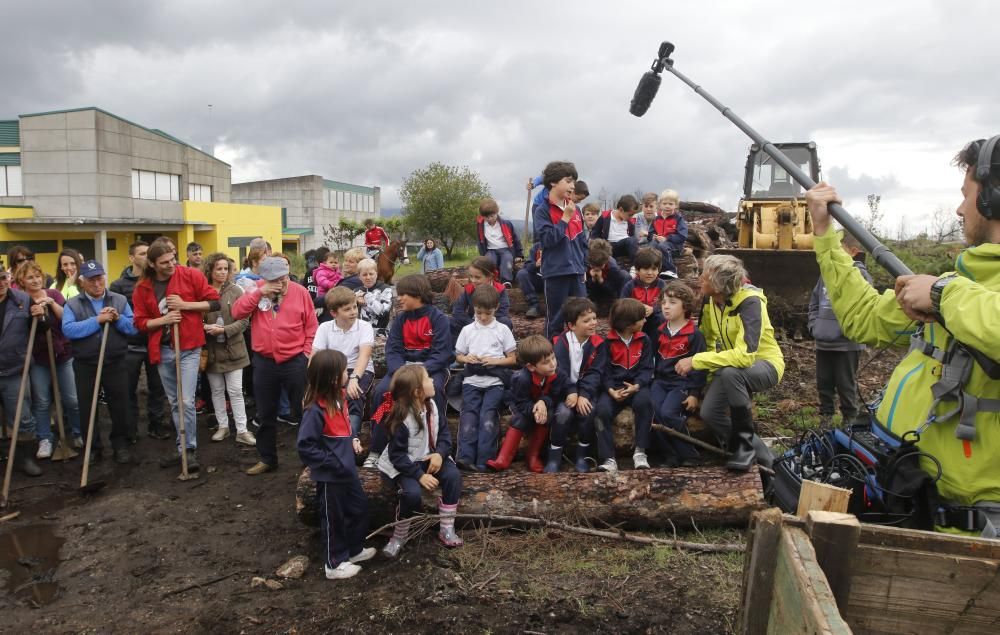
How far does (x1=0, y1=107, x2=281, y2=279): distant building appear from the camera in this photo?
22.1 metres

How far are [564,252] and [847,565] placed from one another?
16.8 feet

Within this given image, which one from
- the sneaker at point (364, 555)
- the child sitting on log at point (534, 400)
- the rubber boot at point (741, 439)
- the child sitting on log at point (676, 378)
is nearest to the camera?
the sneaker at point (364, 555)

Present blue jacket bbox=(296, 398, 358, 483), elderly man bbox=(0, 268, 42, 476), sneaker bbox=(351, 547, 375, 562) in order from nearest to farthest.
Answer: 1. blue jacket bbox=(296, 398, 358, 483)
2. sneaker bbox=(351, 547, 375, 562)
3. elderly man bbox=(0, 268, 42, 476)

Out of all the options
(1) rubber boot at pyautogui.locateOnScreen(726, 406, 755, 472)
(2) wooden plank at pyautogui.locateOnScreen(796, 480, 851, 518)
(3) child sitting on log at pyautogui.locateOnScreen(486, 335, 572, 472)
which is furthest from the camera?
(3) child sitting on log at pyautogui.locateOnScreen(486, 335, 572, 472)

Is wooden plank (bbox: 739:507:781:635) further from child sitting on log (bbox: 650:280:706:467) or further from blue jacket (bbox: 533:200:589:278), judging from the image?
blue jacket (bbox: 533:200:589:278)

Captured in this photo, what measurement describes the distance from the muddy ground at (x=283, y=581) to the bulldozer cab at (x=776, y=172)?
9285 millimetres

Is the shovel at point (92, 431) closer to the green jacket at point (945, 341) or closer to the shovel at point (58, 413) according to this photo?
the shovel at point (58, 413)

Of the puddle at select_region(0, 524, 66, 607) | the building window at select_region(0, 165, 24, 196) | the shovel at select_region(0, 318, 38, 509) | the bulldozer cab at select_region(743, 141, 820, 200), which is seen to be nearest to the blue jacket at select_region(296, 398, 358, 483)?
the puddle at select_region(0, 524, 66, 607)

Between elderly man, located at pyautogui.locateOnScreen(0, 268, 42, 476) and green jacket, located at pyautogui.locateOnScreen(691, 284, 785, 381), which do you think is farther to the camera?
elderly man, located at pyautogui.locateOnScreen(0, 268, 42, 476)

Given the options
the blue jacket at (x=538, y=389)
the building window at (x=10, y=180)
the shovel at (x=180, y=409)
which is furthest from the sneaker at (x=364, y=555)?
the building window at (x=10, y=180)

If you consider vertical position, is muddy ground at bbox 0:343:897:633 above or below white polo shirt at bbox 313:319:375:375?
below

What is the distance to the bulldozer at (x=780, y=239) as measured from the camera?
9289mm

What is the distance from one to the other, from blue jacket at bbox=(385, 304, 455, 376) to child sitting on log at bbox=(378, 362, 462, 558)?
116cm

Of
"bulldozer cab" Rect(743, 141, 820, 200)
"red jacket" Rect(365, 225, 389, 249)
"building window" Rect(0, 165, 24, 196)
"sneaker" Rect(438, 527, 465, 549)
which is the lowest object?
"sneaker" Rect(438, 527, 465, 549)
